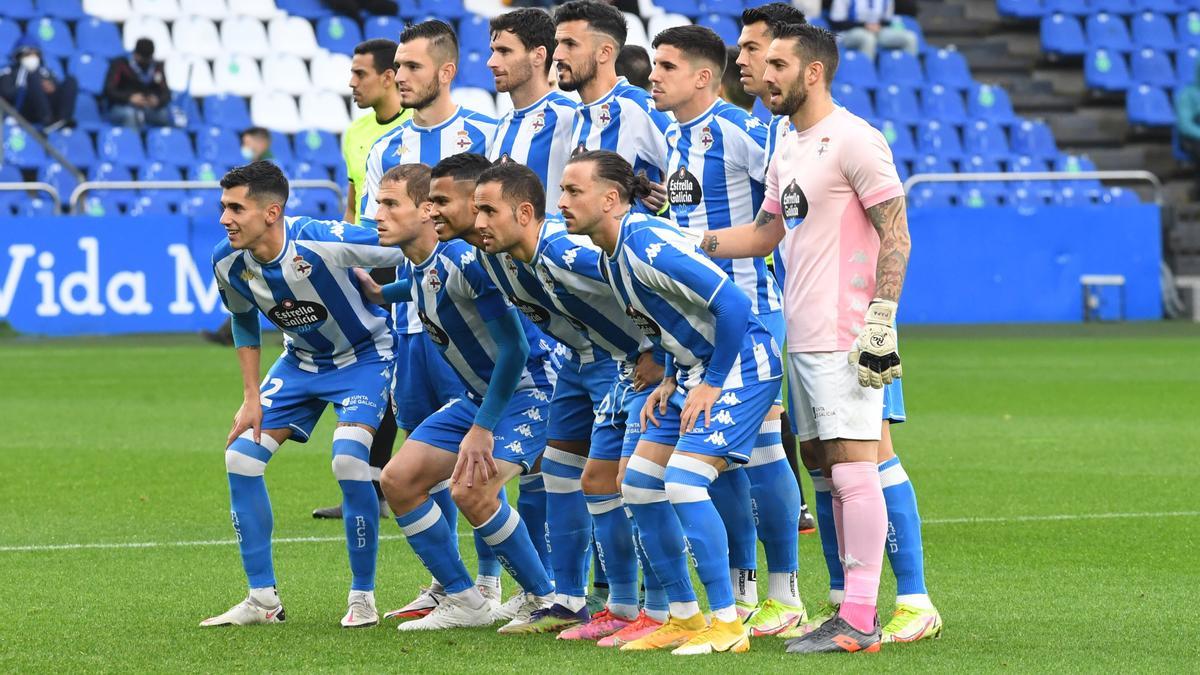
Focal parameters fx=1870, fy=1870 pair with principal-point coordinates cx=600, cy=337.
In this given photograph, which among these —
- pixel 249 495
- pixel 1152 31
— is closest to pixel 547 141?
pixel 249 495

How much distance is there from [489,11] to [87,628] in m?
19.6

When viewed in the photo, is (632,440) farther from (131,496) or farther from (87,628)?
(131,496)

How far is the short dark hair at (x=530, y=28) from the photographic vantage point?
732 centimetres

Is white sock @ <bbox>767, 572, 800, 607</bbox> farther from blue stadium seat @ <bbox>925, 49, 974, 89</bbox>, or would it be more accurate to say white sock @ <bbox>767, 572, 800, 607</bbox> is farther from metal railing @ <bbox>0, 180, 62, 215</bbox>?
blue stadium seat @ <bbox>925, 49, 974, 89</bbox>

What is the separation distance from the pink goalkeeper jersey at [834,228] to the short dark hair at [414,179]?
129 centimetres

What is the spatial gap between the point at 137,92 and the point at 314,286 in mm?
16146

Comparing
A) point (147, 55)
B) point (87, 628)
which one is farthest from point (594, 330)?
point (147, 55)

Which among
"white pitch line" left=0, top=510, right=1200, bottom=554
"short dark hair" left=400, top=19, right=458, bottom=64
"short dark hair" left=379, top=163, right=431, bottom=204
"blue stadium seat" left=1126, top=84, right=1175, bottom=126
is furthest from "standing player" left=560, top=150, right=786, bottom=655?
"blue stadium seat" left=1126, top=84, right=1175, bottom=126

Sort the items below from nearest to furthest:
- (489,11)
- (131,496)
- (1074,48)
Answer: (131,496) < (489,11) < (1074,48)

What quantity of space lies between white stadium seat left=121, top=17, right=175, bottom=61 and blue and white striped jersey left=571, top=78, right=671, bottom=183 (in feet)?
57.1

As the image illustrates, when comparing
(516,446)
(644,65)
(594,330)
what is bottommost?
(516,446)

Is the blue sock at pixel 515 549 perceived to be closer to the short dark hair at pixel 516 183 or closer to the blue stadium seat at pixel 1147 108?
the short dark hair at pixel 516 183

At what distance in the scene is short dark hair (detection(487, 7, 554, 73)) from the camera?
7.32m

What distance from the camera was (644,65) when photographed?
8.45m
